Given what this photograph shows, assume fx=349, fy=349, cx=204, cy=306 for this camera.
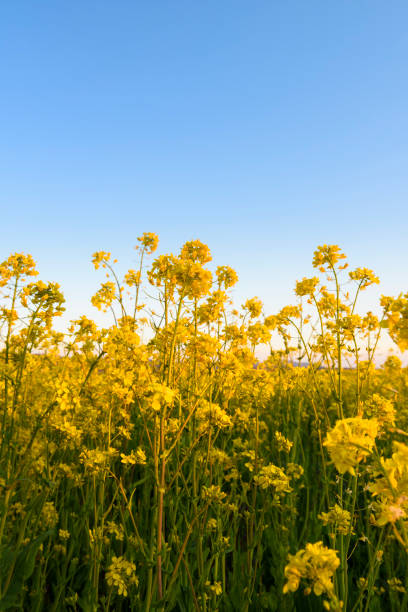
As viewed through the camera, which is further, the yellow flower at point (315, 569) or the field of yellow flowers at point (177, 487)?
the field of yellow flowers at point (177, 487)

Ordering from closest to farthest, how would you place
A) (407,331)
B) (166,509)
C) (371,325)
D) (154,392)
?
(407,331)
(154,392)
(166,509)
(371,325)

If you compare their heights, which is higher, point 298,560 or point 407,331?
point 407,331

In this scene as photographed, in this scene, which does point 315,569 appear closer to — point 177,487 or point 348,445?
point 348,445

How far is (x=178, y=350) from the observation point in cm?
316

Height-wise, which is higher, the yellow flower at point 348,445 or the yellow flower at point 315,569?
the yellow flower at point 348,445

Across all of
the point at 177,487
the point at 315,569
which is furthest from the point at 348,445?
the point at 177,487

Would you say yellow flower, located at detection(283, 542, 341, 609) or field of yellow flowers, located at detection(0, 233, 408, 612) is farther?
field of yellow flowers, located at detection(0, 233, 408, 612)

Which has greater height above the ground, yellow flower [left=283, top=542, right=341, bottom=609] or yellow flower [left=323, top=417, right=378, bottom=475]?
yellow flower [left=323, top=417, right=378, bottom=475]

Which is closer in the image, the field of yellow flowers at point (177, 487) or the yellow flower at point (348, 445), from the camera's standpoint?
the yellow flower at point (348, 445)

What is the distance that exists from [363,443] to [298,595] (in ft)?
→ 8.27

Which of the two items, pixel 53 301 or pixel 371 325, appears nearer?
pixel 53 301

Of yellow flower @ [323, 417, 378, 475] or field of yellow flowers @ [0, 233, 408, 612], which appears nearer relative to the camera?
yellow flower @ [323, 417, 378, 475]

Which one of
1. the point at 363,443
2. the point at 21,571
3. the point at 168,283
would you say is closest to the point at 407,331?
the point at 363,443

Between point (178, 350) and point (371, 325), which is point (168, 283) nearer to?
point (178, 350)
